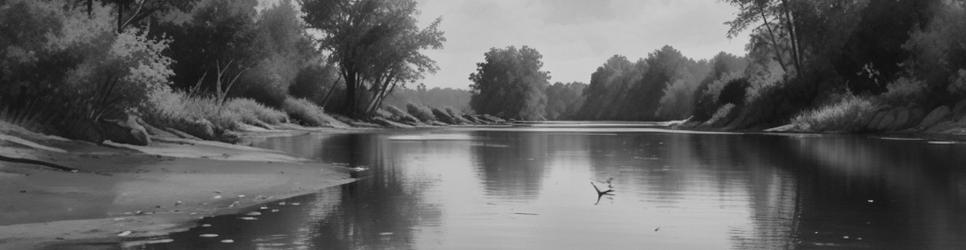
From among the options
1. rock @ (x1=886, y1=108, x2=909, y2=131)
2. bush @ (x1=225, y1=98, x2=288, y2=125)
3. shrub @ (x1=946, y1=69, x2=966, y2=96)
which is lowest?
rock @ (x1=886, y1=108, x2=909, y2=131)

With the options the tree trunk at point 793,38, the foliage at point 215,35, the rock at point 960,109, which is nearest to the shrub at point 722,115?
the tree trunk at point 793,38

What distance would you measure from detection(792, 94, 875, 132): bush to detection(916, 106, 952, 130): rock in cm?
375

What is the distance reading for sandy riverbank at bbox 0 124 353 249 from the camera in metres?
10.4

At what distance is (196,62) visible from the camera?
63.7 m

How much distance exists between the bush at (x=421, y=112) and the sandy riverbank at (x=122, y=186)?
82724mm

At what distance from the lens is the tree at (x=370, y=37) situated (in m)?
84.8

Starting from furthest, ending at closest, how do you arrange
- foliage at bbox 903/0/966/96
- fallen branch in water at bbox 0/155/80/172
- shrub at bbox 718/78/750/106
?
shrub at bbox 718/78/750/106 → foliage at bbox 903/0/966/96 → fallen branch in water at bbox 0/155/80/172

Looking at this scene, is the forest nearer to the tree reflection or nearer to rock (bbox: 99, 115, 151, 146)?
rock (bbox: 99, 115, 151, 146)

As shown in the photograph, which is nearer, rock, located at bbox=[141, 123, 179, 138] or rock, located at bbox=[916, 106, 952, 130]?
rock, located at bbox=[141, 123, 179, 138]

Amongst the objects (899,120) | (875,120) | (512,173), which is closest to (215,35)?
(875,120)

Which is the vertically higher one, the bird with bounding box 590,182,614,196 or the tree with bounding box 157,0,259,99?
the tree with bounding box 157,0,259,99

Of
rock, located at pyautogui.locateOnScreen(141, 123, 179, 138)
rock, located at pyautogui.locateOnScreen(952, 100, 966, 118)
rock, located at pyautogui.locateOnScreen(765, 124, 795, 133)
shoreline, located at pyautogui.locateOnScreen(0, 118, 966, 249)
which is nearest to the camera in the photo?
shoreline, located at pyautogui.locateOnScreen(0, 118, 966, 249)

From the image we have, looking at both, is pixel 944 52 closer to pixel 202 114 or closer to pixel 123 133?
pixel 202 114

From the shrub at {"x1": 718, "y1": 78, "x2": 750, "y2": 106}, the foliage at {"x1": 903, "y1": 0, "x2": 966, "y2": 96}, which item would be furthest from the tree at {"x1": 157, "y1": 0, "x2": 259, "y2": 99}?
the shrub at {"x1": 718, "y1": 78, "x2": 750, "y2": 106}
